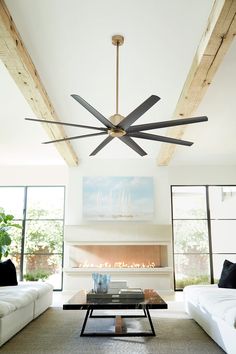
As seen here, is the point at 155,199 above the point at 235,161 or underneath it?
underneath

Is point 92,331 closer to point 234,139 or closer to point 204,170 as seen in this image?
point 234,139

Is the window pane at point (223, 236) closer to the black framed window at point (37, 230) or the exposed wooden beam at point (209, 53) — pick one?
the black framed window at point (37, 230)

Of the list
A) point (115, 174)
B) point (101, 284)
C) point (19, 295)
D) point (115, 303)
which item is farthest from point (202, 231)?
point (19, 295)

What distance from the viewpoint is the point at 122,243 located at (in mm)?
7023

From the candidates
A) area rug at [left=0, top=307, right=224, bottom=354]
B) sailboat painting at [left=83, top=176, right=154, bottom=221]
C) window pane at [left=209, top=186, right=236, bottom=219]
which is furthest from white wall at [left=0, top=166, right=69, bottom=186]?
area rug at [left=0, top=307, right=224, bottom=354]

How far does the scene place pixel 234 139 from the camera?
6.27 metres

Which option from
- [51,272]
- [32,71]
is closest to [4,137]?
[32,71]

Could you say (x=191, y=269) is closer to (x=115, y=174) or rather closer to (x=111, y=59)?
(x=115, y=174)

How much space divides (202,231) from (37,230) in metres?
3.91

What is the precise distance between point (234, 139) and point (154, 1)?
4.02 meters

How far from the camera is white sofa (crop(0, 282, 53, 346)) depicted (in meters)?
3.39

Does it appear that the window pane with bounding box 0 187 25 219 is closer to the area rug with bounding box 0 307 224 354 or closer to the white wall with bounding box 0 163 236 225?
the white wall with bounding box 0 163 236 225

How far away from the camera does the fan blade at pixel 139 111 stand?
284 cm

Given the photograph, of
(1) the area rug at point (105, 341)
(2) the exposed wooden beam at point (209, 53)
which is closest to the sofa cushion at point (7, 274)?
(1) the area rug at point (105, 341)
